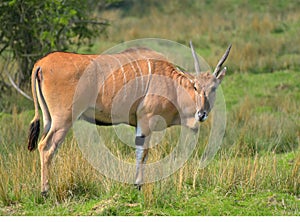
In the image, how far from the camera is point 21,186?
684cm

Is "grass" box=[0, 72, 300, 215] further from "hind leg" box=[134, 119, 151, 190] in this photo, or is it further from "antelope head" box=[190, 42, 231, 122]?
"antelope head" box=[190, 42, 231, 122]

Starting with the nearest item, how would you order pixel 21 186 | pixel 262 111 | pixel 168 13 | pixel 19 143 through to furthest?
1. pixel 21 186
2. pixel 19 143
3. pixel 262 111
4. pixel 168 13

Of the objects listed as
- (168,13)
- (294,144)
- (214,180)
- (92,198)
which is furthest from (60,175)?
(168,13)

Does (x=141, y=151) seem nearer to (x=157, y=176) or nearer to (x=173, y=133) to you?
(x=157, y=176)

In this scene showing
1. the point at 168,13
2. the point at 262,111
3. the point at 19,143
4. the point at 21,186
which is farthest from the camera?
the point at 168,13

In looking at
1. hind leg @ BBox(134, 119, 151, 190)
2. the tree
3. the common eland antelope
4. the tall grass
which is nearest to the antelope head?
the common eland antelope

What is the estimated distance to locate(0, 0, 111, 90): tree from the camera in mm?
10086

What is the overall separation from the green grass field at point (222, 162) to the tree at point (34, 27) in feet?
1.97

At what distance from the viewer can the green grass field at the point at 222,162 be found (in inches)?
252

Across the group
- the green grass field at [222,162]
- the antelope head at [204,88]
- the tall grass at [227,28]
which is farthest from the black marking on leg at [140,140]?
the tall grass at [227,28]

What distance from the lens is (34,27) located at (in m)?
10.5

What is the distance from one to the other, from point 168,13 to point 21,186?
1454 centimetres

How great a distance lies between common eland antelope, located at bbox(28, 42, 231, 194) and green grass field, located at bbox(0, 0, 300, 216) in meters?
0.29

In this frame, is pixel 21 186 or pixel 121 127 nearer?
pixel 21 186
